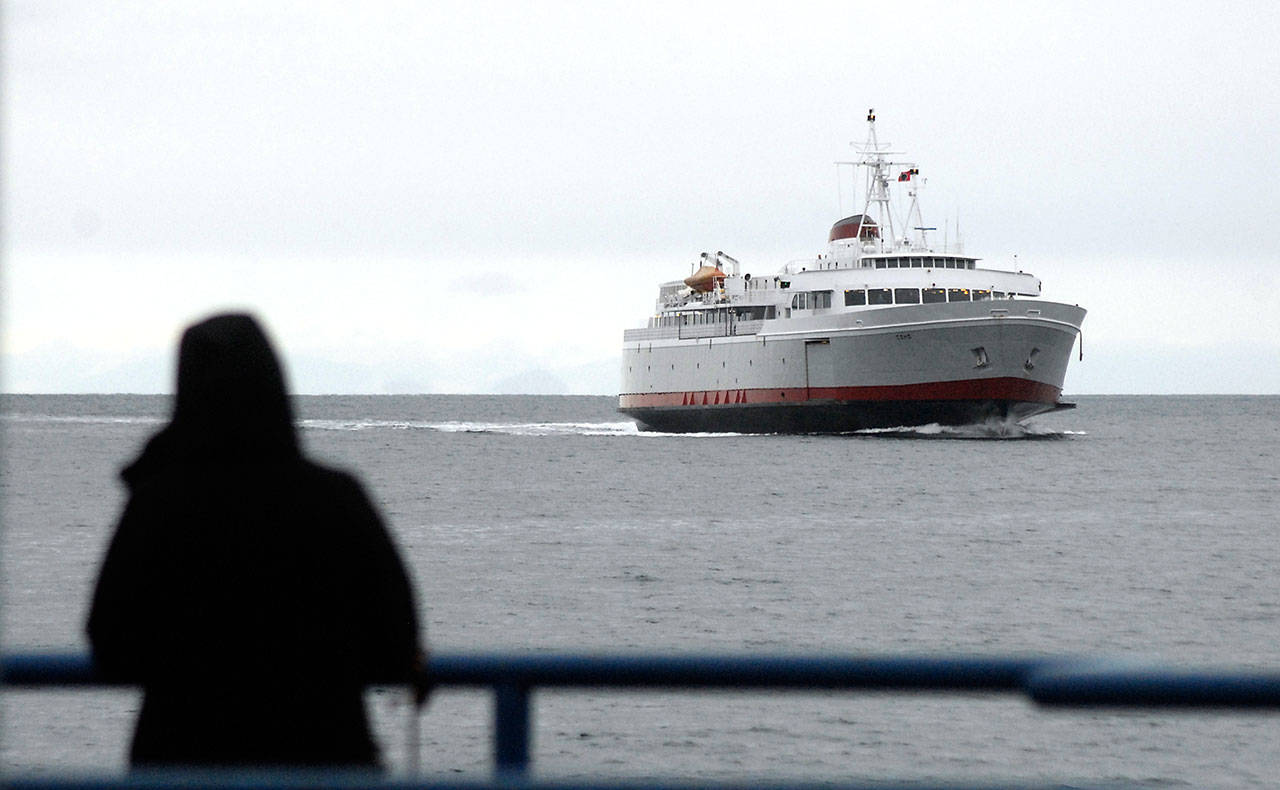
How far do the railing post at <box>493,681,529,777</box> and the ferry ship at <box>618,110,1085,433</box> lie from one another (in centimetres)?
5028

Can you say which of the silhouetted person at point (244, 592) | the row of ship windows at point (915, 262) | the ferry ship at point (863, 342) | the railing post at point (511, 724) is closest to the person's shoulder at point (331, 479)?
the silhouetted person at point (244, 592)

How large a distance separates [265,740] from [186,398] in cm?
67

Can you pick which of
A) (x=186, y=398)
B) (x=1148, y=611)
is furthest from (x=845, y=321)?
(x=186, y=398)

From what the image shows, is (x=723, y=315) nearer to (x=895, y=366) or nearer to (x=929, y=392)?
(x=895, y=366)

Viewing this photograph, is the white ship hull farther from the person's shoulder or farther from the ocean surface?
the person's shoulder

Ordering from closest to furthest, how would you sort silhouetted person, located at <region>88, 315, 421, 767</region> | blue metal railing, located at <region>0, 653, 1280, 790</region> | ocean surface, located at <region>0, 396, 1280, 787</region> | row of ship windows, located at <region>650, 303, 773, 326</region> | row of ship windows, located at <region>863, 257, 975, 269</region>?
blue metal railing, located at <region>0, 653, 1280, 790</region> → silhouetted person, located at <region>88, 315, 421, 767</region> → ocean surface, located at <region>0, 396, 1280, 787</region> → row of ship windows, located at <region>863, 257, 975, 269</region> → row of ship windows, located at <region>650, 303, 773, 326</region>

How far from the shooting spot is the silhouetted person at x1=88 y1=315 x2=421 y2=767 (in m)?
2.96

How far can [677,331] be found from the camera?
66688 mm

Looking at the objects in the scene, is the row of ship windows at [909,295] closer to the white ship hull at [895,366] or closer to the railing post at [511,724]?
the white ship hull at [895,366]

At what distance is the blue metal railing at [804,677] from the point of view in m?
2.51

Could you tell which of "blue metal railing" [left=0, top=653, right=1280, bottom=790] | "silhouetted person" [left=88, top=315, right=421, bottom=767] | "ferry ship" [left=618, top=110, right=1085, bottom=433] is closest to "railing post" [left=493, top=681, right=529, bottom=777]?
"blue metal railing" [left=0, top=653, right=1280, bottom=790]

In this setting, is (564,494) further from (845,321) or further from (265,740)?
(265,740)

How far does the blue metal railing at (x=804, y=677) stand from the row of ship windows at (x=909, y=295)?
55.5m

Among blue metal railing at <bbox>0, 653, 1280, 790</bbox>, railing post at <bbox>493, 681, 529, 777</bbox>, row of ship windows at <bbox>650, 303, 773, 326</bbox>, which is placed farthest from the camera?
row of ship windows at <bbox>650, 303, 773, 326</bbox>
